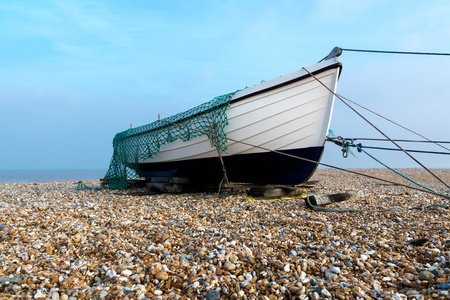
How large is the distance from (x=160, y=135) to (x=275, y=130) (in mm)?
3444

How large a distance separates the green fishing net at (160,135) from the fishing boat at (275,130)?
0.07m

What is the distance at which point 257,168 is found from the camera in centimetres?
732

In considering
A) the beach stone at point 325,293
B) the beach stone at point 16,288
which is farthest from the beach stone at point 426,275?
the beach stone at point 16,288

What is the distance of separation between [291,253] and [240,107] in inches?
157

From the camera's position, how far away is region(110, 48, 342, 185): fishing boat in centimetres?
627

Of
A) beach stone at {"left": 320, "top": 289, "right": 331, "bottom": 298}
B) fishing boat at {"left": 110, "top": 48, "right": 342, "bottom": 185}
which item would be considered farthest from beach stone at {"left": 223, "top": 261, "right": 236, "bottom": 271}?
fishing boat at {"left": 110, "top": 48, "right": 342, "bottom": 185}

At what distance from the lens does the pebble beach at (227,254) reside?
257 centimetres

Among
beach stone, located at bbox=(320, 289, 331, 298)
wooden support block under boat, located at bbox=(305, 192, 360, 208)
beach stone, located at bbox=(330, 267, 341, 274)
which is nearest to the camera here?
beach stone, located at bbox=(320, 289, 331, 298)

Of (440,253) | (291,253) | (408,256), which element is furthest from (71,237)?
(440,253)

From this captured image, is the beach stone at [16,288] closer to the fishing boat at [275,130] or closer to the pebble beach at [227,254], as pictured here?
the pebble beach at [227,254]

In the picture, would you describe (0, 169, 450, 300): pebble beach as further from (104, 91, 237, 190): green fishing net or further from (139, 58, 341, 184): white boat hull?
(104, 91, 237, 190): green fishing net

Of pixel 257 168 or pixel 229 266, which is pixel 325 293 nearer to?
pixel 229 266

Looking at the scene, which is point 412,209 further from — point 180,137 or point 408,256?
point 180,137

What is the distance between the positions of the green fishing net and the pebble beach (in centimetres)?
228
